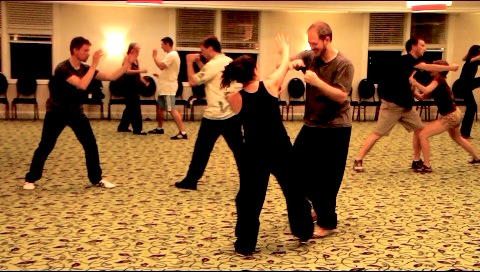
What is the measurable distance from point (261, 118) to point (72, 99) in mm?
2783

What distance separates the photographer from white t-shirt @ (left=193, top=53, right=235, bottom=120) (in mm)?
6730

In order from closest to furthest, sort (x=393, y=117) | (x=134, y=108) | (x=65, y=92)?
1. (x=65, y=92)
2. (x=393, y=117)
3. (x=134, y=108)

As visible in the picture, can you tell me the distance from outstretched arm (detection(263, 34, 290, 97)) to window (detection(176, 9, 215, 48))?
1085 centimetres

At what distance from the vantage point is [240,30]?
15.6 meters

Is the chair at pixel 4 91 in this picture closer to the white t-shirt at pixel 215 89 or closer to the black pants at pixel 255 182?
the white t-shirt at pixel 215 89

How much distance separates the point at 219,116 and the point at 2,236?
2617 millimetres

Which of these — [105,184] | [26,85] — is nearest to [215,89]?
[105,184]

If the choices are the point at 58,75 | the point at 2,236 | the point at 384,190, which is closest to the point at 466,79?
the point at 384,190

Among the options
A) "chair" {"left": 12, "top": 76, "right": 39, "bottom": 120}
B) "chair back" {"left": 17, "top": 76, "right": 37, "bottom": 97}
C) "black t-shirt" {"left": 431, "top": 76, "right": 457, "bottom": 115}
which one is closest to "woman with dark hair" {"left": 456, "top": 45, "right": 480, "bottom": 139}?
"black t-shirt" {"left": 431, "top": 76, "right": 457, "bottom": 115}

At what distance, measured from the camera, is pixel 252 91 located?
451 cm

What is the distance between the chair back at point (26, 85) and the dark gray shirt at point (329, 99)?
425 inches

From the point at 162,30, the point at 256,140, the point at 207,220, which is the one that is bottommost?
the point at 207,220

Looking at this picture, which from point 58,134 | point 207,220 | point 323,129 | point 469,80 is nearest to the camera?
point 323,129

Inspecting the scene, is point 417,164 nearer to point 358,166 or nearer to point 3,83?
point 358,166
